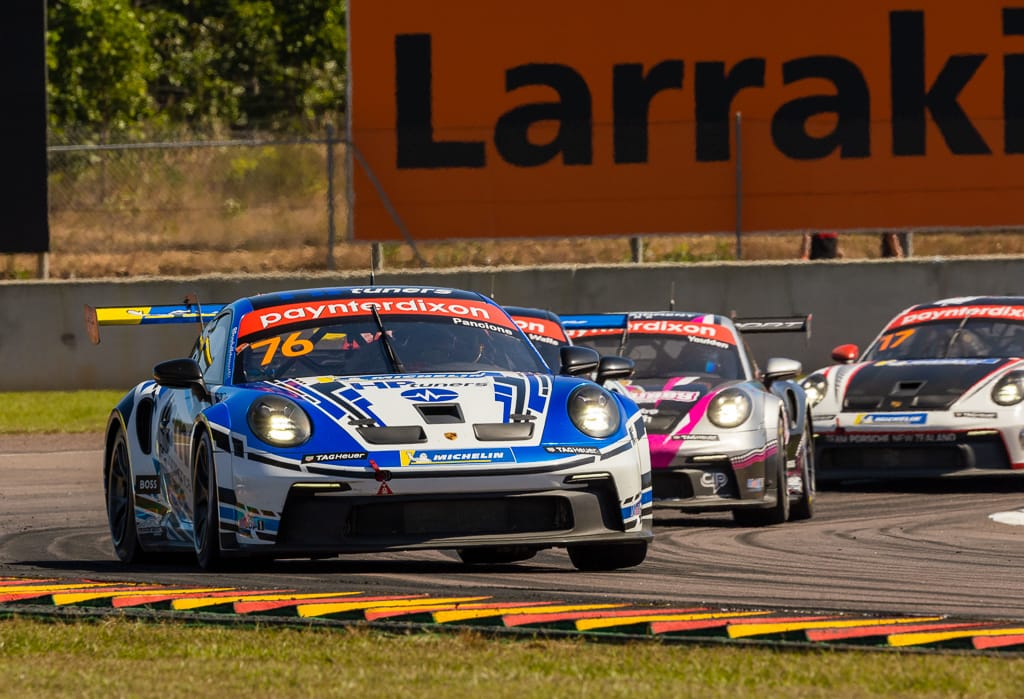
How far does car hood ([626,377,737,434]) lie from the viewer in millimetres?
11562

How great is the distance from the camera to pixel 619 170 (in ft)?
77.9

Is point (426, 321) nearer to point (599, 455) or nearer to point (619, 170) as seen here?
point (599, 455)

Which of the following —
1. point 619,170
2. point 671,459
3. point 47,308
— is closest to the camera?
point 671,459

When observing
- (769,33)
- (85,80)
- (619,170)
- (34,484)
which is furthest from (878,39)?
(85,80)

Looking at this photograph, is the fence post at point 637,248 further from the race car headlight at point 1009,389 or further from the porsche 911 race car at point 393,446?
the porsche 911 race car at point 393,446

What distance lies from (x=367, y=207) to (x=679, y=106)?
3.78 metres

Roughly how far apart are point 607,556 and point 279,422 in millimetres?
1473

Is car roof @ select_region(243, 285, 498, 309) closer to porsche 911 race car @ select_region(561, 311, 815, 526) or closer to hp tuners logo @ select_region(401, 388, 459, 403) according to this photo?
hp tuners logo @ select_region(401, 388, 459, 403)

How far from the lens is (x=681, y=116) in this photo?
80.2ft

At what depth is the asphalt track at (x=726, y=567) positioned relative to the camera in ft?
24.6

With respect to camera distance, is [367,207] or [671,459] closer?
[671,459]

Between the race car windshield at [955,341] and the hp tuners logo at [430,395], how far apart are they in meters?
7.06

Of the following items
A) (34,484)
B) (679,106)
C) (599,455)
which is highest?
(679,106)

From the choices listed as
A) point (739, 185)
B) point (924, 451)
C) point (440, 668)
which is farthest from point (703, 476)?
point (739, 185)
